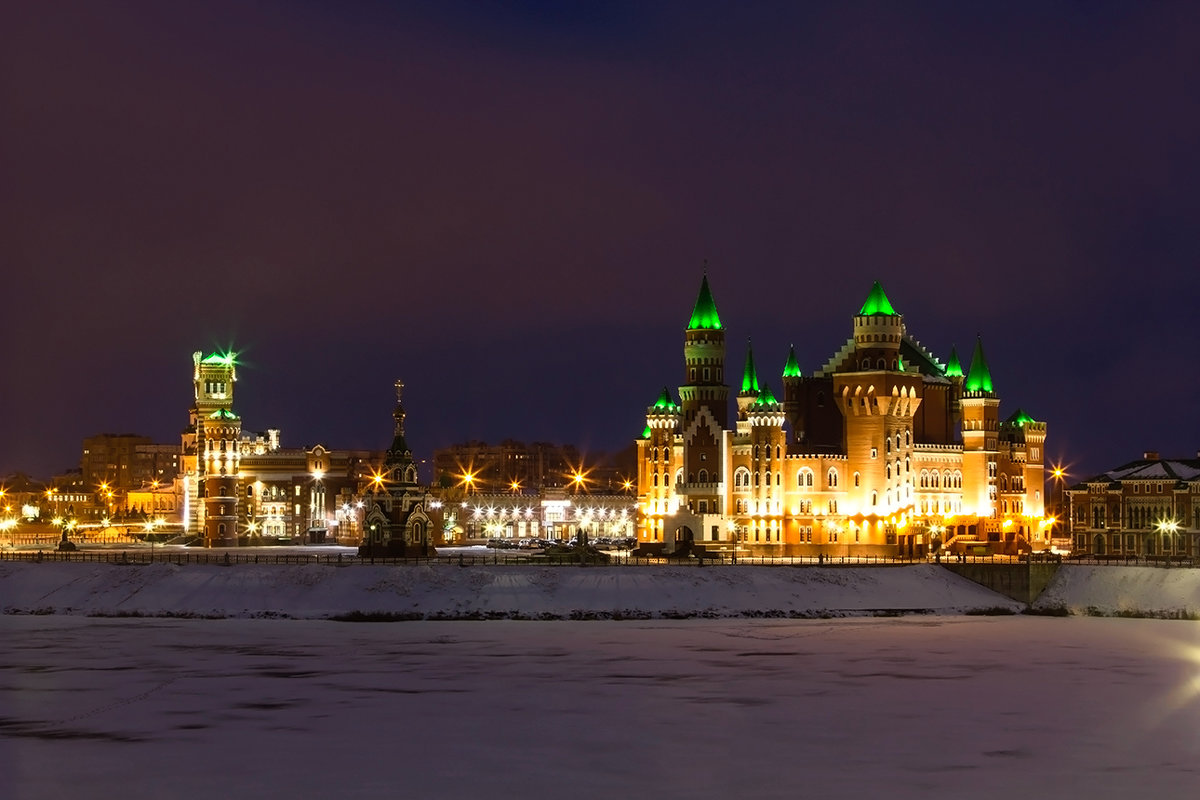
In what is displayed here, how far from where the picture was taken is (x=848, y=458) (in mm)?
138000

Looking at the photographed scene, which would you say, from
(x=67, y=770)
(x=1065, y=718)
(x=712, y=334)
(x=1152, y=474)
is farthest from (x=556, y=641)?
(x=712, y=334)

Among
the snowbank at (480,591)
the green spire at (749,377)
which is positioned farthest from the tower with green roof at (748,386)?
the snowbank at (480,591)

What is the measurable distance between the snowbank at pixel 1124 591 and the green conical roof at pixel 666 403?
56.1 m

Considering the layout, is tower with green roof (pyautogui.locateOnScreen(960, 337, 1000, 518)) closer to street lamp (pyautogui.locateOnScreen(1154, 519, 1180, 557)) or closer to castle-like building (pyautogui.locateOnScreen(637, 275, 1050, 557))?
castle-like building (pyautogui.locateOnScreen(637, 275, 1050, 557))

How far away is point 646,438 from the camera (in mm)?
161125

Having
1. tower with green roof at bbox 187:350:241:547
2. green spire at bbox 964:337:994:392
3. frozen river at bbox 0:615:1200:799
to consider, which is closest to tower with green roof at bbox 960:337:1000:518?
green spire at bbox 964:337:994:392

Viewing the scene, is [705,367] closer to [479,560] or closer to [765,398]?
[765,398]

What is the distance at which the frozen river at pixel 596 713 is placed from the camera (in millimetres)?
44875

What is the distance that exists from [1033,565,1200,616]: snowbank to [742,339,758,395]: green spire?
53.4 m

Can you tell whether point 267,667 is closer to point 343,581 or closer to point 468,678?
point 468,678

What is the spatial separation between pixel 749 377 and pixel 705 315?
7.63m

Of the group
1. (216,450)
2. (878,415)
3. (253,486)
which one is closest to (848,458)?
(878,415)

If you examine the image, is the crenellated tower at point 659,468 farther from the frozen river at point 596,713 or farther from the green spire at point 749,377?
the frozen river at point 596,713

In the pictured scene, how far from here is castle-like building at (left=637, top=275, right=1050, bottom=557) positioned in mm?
137125
